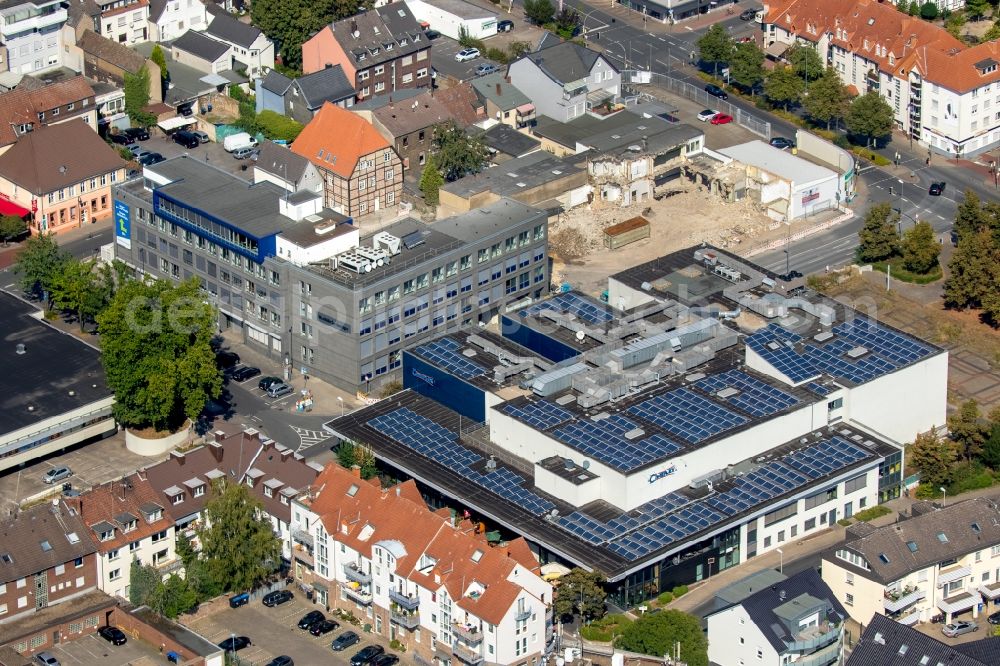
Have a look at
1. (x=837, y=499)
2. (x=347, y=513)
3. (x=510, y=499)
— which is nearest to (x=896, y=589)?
(x=837, y=499)

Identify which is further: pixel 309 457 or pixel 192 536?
pixel 309 457

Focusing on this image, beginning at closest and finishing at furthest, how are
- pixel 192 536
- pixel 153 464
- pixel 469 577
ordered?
pixel 469 577
pixel 192 536
pixel 153 464

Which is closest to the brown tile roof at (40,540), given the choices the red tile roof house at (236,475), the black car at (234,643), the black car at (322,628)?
the red tile roof house at (236,475)

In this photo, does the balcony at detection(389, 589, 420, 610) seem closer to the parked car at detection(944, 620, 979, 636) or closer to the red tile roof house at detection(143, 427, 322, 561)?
the red tile roof house at detection(143, 427, 322, 561)

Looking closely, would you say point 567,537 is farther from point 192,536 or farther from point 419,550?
point 192,536

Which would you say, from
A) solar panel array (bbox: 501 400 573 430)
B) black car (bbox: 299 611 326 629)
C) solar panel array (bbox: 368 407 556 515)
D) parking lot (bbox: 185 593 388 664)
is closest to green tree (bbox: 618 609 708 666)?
solar panel array (bbox: 368 407 556 515)

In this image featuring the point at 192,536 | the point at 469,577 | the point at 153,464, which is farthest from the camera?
the point at 153,464
